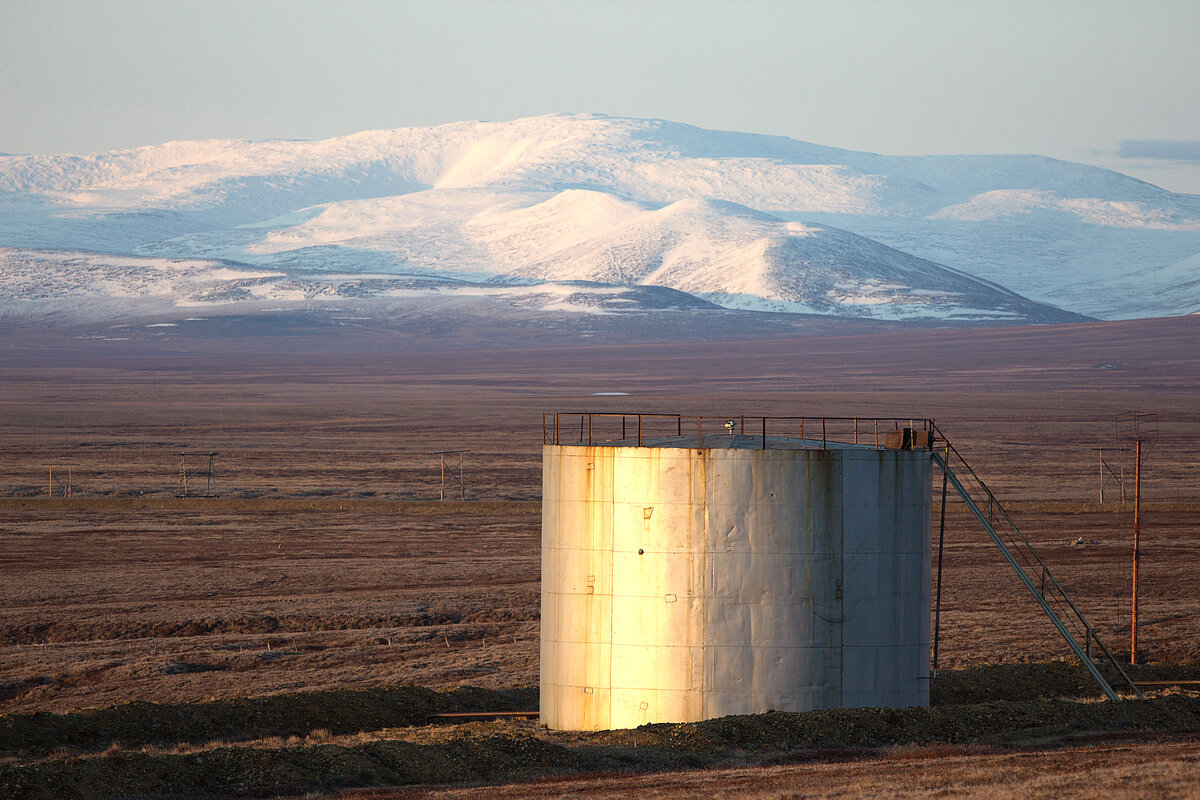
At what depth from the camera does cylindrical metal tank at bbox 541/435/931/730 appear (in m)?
22.4

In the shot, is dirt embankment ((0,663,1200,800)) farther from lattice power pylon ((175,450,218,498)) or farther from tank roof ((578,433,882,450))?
lattice power pylon ((175,450,218,498))

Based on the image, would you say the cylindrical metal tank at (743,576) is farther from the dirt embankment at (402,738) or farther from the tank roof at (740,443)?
the dirt embankment at (402,738)

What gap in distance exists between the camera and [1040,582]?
41406mm

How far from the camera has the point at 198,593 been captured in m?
42.8

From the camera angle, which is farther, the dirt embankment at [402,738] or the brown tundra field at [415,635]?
the brown tundra field at [415,635]

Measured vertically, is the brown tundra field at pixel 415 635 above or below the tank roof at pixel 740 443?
below

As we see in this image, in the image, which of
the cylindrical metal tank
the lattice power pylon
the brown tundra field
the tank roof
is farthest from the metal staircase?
the lattice power pylon

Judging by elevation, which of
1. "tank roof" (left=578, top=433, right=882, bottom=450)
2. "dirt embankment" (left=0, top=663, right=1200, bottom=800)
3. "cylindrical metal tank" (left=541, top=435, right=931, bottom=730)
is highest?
"tank roof" (left=578, top=433, right=882, bottom=450)

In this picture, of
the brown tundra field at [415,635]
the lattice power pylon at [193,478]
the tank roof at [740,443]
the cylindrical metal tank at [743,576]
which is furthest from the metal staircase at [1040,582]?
the lattice power pylon at [193,478]

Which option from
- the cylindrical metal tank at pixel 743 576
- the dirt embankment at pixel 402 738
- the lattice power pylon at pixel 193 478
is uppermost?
the cylindrical metal tank at pixel 743 576

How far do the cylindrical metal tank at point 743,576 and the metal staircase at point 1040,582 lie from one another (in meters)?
1.61

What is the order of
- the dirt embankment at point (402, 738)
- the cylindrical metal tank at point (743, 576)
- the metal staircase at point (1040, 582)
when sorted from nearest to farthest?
the dirt embankment at point (402, 738) < the cylindrical metal tank at point (743, 576) < the metal staircase at point (1040, 582)

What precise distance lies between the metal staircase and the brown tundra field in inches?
26.4

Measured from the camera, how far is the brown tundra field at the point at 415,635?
20.4m
